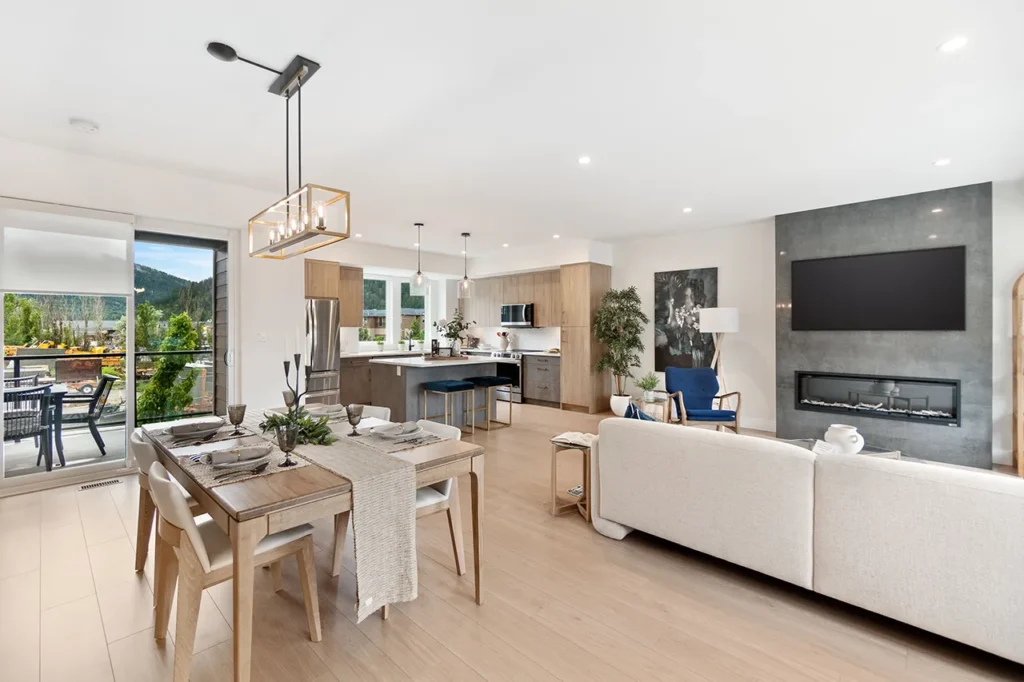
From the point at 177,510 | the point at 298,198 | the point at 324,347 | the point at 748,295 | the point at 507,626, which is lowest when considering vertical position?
the point at 507,626

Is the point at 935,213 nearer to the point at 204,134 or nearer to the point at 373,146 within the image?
the point at 373,146

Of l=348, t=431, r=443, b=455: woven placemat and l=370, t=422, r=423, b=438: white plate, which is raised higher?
l=370, t=422, r=423, b=438: white plate

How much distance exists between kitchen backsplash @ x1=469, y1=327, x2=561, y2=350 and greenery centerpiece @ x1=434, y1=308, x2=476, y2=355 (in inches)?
12.7

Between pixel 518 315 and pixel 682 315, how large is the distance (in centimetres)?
283

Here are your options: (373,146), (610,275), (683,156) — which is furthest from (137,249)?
(610,275)

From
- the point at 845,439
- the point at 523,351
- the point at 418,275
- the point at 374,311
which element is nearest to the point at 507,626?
the point at 845,439

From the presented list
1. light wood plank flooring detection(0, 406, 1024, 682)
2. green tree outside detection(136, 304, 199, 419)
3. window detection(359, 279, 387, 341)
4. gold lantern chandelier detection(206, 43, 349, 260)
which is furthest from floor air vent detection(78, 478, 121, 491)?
window detection(359, 279, 387, 341)

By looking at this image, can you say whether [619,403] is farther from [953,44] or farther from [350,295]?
[953,44]

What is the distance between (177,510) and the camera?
156 centimetres

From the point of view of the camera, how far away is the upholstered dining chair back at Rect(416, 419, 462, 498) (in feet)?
7.82

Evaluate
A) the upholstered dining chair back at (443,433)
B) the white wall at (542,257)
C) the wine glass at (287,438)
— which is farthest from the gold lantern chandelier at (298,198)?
the white wall at (542,257)

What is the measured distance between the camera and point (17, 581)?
2385mm

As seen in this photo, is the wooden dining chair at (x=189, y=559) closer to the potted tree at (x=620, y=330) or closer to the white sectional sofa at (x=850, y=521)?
the white sectional sofa at (x=850, y=521)

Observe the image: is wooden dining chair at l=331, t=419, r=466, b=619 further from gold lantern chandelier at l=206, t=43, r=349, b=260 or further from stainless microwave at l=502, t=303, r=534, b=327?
stainless microwave at l=502, t=303, r=534, b=327
